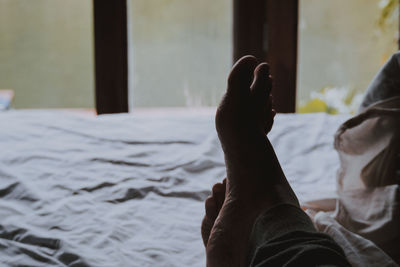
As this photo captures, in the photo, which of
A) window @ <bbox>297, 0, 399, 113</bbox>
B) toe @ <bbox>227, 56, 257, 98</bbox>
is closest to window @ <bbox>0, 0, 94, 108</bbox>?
window @ <bbox>297, 0, 399, 113</bbox>

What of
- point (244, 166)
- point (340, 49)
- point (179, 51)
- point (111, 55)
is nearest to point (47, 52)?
point (111, 55)

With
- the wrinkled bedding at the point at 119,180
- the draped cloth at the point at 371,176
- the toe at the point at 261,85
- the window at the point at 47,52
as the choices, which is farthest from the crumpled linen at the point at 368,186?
the window at the point at 47,52

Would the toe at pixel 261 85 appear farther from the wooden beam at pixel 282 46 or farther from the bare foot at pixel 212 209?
the wooden beam at pixel 282 46

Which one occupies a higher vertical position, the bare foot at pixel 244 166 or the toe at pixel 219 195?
the bare foot at pixel 244 166

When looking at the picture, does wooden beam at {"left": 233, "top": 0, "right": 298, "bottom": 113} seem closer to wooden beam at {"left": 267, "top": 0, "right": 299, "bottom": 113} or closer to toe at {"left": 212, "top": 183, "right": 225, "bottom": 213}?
wooden beam at {"left": 267, "top": 0, "right": 299, "bottom": 113}

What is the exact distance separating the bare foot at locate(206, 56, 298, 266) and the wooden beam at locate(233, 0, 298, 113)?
206cm

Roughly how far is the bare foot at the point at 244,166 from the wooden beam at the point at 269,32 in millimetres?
2062

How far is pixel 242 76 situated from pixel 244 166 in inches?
7.8

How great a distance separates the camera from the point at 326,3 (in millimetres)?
3129

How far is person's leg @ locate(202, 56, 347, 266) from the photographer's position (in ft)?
2.05

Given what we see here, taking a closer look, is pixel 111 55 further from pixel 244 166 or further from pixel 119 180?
pixel 244 166

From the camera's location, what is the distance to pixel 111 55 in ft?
9.47

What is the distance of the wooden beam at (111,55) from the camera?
2844 mm

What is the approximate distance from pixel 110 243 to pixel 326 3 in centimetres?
262
